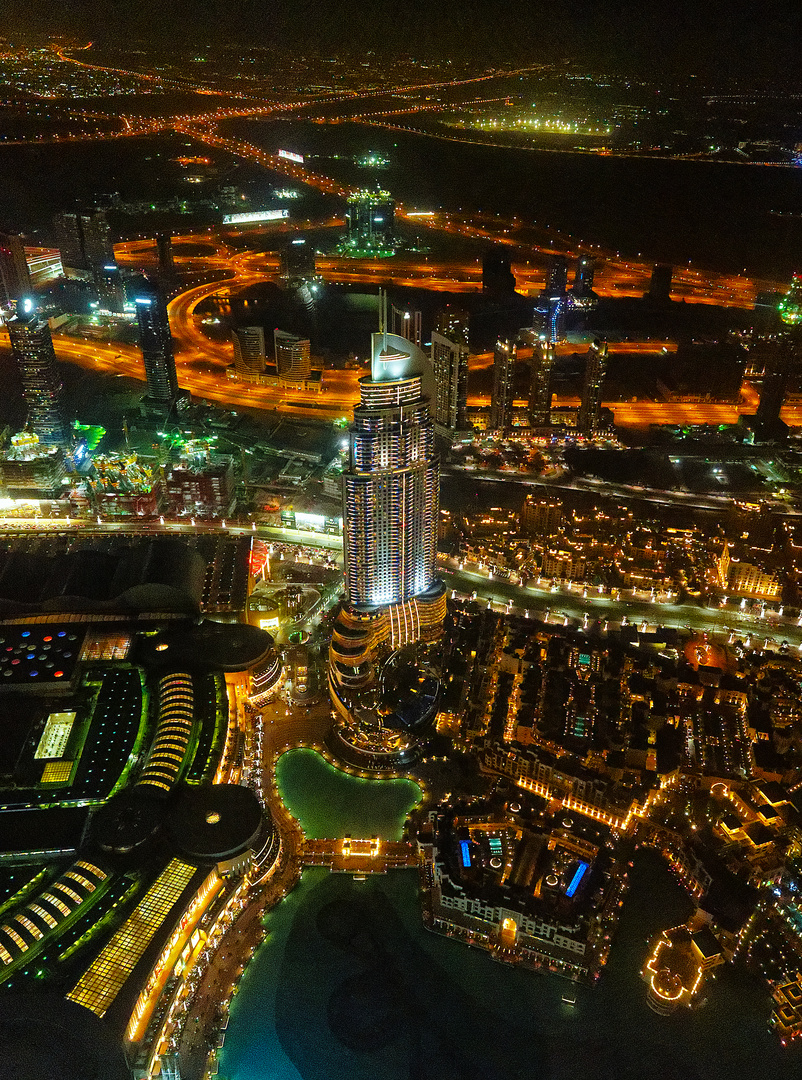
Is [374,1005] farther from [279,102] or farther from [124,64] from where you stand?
[279,102]

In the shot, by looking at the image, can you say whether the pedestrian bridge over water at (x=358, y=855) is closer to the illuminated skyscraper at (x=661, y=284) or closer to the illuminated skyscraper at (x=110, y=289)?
the illuminated skyscraper at (x=110, y=289)

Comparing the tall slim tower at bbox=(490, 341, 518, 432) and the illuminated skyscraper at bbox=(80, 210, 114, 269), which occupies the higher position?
the illuminated skyscraper at bbox=(80, 210, 114, 269)

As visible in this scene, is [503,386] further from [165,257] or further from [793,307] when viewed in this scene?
[165,257]

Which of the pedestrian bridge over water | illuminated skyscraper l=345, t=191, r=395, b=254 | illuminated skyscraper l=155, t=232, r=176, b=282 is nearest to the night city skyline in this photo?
the pedestrian bridge over water

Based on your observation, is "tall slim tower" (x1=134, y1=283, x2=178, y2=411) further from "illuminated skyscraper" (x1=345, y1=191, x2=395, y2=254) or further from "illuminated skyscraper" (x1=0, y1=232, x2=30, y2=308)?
"illuminated skyscraper" (x1=345, y1=191, x2=395, y2=254)

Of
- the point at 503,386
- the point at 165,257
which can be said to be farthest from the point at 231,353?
the point at 503,386

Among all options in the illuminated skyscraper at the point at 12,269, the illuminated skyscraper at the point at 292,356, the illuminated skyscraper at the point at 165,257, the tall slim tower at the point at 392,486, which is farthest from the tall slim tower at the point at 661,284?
the illuminated skyscraper at the point at 12,269
